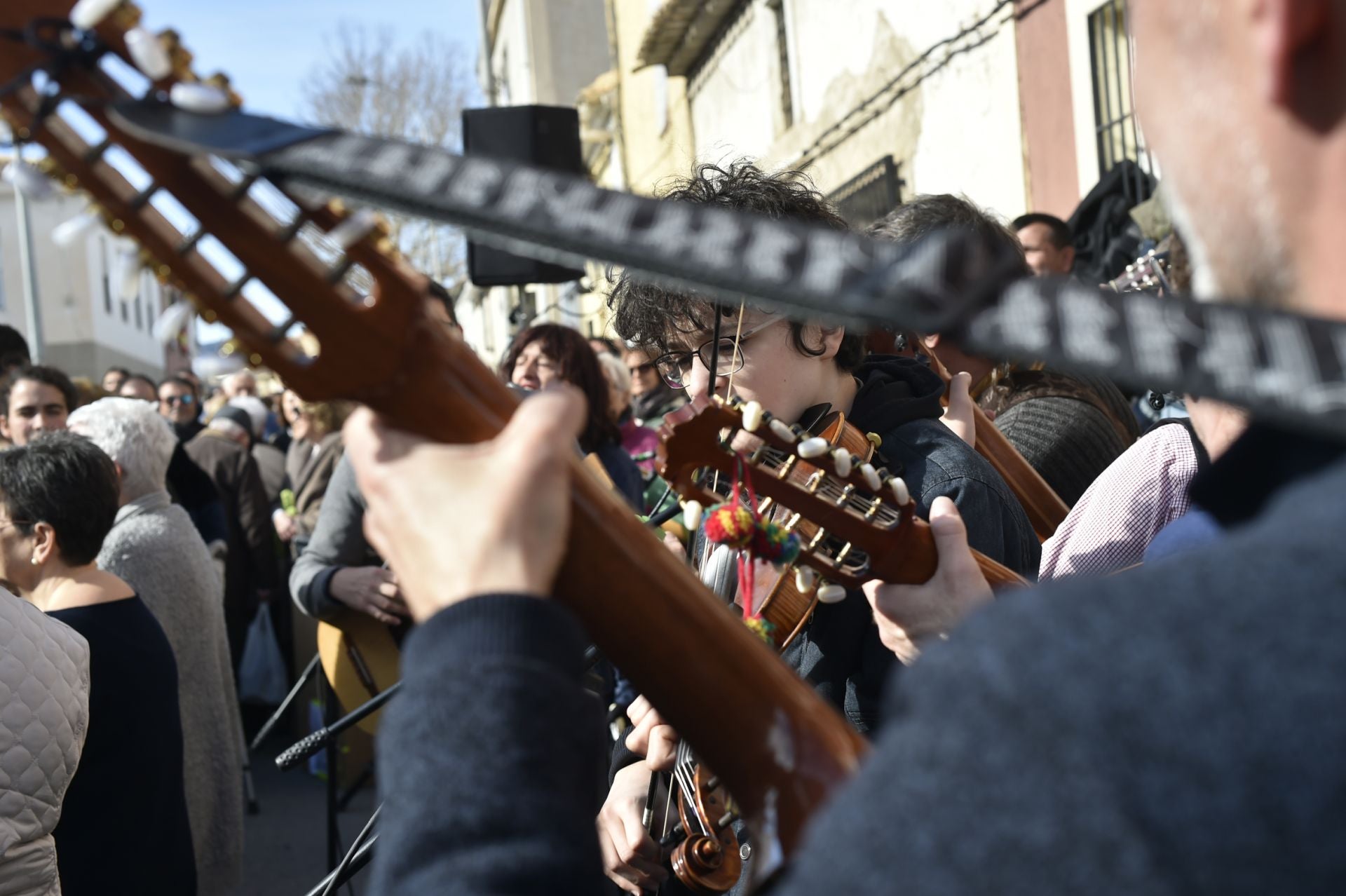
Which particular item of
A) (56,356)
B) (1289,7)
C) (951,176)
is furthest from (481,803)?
(56,356)

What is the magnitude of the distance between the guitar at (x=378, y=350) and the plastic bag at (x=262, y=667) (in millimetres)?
6429

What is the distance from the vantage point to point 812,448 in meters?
1.69

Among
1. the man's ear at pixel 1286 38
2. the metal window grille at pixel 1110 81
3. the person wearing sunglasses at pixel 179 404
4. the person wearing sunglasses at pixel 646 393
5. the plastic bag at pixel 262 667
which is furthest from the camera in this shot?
the person wearing sunglasses at pixel 179 404

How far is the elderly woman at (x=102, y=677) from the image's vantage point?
3275 millimetres

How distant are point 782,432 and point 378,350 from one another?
80 cm

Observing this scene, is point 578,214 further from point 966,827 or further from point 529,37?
point 529,37

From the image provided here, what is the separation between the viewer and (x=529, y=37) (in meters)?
23.5

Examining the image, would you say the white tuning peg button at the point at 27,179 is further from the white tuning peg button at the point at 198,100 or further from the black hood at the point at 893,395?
the black hood at the point at 893,395

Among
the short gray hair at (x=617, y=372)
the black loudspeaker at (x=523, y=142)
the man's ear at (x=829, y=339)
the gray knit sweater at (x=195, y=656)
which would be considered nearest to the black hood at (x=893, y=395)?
the man's ear at (x=829, y=339)

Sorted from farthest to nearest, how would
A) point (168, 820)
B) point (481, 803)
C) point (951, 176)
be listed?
point (951, 176) < point (168, 820) < point (481, 803)

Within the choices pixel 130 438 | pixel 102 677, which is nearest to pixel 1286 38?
pixel 102 677

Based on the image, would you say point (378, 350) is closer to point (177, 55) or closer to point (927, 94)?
point (177, 55)

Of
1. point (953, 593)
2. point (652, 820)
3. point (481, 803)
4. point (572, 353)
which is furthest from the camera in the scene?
point (572, 353)

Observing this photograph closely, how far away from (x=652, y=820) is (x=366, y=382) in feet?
4.87
